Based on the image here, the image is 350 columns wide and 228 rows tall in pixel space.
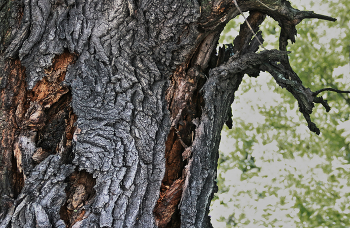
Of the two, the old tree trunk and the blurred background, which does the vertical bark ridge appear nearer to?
the old tree trunk

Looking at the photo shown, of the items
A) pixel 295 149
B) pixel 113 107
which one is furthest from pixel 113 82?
pixel 295 149

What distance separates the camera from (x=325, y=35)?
16.1 ft

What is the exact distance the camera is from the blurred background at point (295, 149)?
4.50 metres

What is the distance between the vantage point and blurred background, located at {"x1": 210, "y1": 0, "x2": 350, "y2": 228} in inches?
177

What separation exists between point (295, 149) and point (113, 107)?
442 centimetres

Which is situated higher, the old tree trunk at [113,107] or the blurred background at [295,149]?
the blurred background at [295,149]

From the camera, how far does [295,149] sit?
16.5 feet

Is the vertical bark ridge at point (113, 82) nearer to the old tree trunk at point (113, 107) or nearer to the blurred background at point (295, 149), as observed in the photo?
the old tree trunk at point (113, 107)

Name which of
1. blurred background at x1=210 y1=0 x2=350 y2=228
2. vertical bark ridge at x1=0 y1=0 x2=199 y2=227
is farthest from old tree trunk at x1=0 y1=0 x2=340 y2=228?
blurred background at x1=210 y1=0 x2=350 y2=228

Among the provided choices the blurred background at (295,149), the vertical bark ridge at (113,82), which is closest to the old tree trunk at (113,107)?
the vertical bark ridge at (113,82)

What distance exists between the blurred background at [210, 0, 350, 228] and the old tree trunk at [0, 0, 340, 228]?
3.35m

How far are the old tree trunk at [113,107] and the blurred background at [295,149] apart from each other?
335 centimetres

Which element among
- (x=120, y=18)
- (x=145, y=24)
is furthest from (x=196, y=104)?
(x=120, y=18)

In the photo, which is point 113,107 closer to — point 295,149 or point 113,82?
point 113,82
